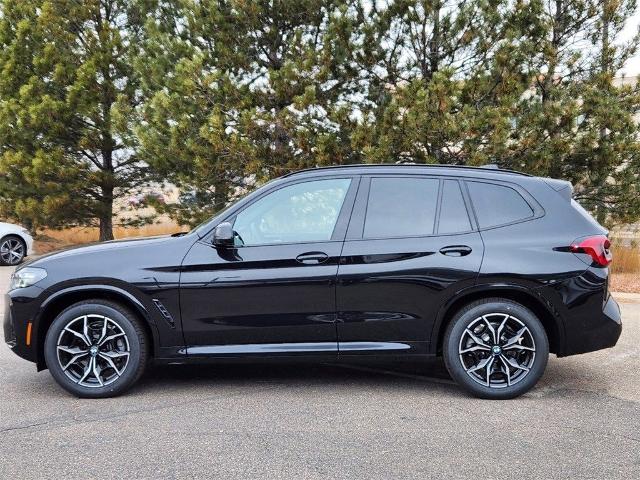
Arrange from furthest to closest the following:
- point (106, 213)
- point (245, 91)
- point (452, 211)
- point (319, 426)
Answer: point (106, 213)
point (245, 91)
point (452, 211)
point (319, 426)

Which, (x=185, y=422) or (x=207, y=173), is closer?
(x=185, y=422)

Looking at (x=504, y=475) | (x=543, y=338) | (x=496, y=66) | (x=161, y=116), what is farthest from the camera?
(x=161, y=116)

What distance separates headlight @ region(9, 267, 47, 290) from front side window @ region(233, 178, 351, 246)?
1.45 metres

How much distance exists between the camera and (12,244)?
14.5 meters

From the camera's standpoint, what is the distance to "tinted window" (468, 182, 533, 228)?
4.87m

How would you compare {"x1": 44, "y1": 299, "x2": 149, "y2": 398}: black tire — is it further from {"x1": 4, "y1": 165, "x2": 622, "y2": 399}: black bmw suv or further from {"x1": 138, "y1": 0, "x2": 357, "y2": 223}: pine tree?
{"x1": 138, "y1": 0, "x2": 357, "y2": 223}: pine tree

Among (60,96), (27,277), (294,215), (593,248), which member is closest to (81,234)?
(60,96)

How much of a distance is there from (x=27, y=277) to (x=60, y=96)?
12694 millimetres

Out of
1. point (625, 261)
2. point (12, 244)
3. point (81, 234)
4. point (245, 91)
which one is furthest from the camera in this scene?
point (81, 234)

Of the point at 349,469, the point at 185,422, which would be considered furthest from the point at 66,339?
A: the point at 349,469

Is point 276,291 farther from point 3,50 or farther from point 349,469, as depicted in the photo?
point 3,50

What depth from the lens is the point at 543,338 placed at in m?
4.66

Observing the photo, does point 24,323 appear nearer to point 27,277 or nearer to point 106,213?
point 27,277

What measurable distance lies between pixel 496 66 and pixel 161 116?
6.00 metres
